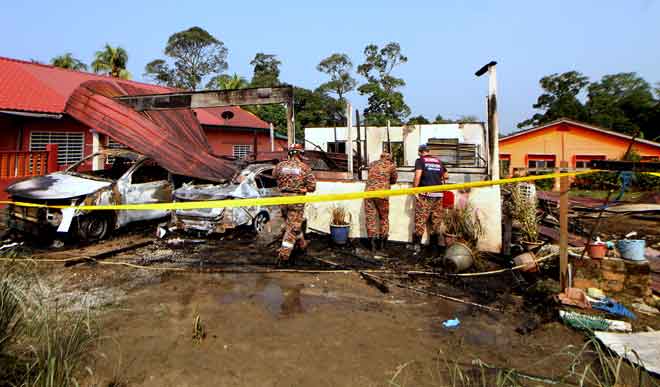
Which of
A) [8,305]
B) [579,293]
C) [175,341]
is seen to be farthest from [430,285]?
[8,305]

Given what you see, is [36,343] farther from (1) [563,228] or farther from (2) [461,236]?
(2) [461,236]

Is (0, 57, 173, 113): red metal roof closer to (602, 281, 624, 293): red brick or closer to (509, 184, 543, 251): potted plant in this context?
(509, 184, 543, 251): potted plant

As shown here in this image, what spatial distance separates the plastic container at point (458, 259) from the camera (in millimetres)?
5430

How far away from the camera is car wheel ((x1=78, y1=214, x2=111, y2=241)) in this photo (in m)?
6.94

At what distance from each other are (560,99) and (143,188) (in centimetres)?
4410

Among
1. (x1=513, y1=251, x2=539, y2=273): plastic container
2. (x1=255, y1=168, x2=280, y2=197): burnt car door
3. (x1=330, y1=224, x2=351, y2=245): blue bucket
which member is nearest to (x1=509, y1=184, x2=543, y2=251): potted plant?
(x1=513, y1=251, x2=539, y2=273): plastic container

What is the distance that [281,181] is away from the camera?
19.7 ft

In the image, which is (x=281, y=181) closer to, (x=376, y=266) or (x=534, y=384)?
(x=376, y=266)

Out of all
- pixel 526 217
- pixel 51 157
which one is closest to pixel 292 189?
pixel 526 217

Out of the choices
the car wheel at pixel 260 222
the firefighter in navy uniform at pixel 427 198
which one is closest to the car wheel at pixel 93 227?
the car wheel at pixel 260 222

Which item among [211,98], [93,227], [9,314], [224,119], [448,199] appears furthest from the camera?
[224,119]

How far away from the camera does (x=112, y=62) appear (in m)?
26.5

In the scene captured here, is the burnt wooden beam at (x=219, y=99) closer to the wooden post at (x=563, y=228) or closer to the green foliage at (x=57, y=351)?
the wooden post at (x=563, y=228)

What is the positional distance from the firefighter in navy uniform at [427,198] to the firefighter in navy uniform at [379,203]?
1.56ft
